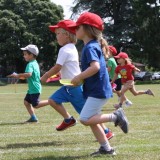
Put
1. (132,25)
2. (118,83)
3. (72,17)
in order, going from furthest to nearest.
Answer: (72,17) → (132,25) → (118,83)

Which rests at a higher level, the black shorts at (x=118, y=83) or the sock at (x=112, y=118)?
the sock at (x=112, y=118)

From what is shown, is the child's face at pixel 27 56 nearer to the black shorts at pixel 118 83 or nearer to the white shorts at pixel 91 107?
the white shorts at pixel 91 107

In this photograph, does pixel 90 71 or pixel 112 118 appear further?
pixel 112 118

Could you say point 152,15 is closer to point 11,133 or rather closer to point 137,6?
point 137,6

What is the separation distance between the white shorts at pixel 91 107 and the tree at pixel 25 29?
168 feet

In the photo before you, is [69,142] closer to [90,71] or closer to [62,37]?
[62,37]

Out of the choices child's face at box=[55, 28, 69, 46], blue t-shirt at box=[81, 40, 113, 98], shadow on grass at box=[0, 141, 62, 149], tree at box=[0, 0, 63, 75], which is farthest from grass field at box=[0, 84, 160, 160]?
tree at box=[0, 0, 63, 75]

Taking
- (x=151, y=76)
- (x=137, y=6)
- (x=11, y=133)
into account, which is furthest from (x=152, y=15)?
(x=11, y=133)

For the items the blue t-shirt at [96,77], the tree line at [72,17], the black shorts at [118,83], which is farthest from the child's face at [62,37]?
the tree line at [72,17]

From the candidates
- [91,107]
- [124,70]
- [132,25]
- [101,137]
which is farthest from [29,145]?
[132,25]

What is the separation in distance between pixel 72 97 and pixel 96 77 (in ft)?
4.75

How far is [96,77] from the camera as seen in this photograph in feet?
17.5

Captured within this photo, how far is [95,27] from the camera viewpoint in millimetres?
5395

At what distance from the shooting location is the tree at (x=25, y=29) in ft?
186
